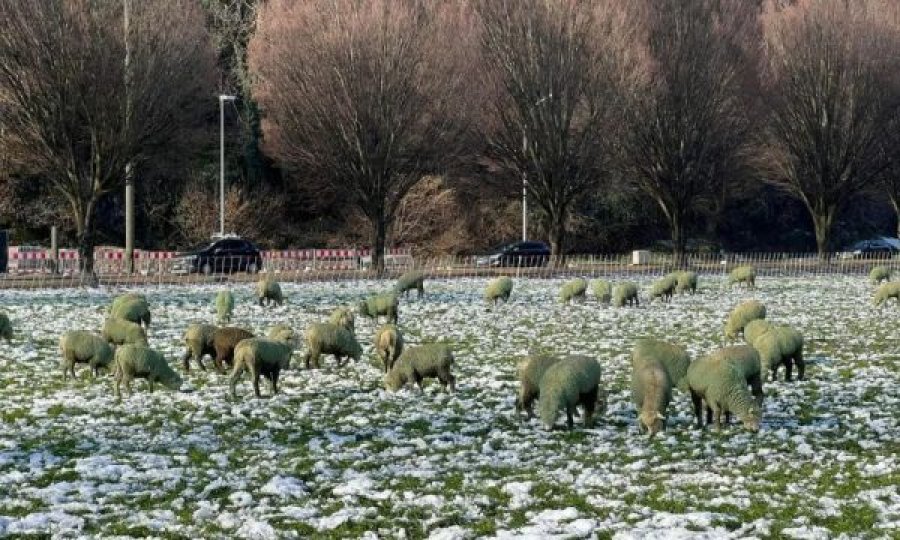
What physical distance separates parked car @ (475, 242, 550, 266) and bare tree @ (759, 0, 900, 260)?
16096 mm

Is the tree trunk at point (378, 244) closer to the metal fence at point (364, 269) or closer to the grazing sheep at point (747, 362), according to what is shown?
the metal fence at point (364, 269)

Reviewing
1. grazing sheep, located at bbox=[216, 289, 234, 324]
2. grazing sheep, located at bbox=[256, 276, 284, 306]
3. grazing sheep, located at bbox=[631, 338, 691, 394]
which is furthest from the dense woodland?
grazing sheep, located at bbox=[631, 338, 691, 394]

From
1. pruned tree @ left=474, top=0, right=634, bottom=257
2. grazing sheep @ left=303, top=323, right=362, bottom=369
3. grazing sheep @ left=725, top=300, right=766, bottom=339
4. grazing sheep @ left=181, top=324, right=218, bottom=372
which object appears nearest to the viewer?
grazing sheep @ left=181, top=324, right=218, bottom=372

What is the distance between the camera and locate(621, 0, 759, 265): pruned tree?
62.5 metres

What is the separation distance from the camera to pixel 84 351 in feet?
63.1

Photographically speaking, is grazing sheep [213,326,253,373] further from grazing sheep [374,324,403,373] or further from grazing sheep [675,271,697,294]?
grazing sheep [675,271,697,294]

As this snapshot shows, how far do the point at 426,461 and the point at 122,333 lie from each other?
9752 mm

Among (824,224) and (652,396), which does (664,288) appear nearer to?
(652,396)

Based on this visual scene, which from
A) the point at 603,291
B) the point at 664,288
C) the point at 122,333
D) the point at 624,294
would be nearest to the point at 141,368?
the point at 122,333

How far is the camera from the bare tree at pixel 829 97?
212ft

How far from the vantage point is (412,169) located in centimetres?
5475

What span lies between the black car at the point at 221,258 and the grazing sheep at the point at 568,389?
38.0 m

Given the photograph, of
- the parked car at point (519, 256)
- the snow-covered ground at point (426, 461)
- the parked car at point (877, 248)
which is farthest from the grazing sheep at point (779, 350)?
the parked car at point (877, 248)

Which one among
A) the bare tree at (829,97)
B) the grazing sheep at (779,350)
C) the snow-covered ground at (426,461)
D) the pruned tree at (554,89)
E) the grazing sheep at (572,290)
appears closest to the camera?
the snow-covered ground at (426,461)
